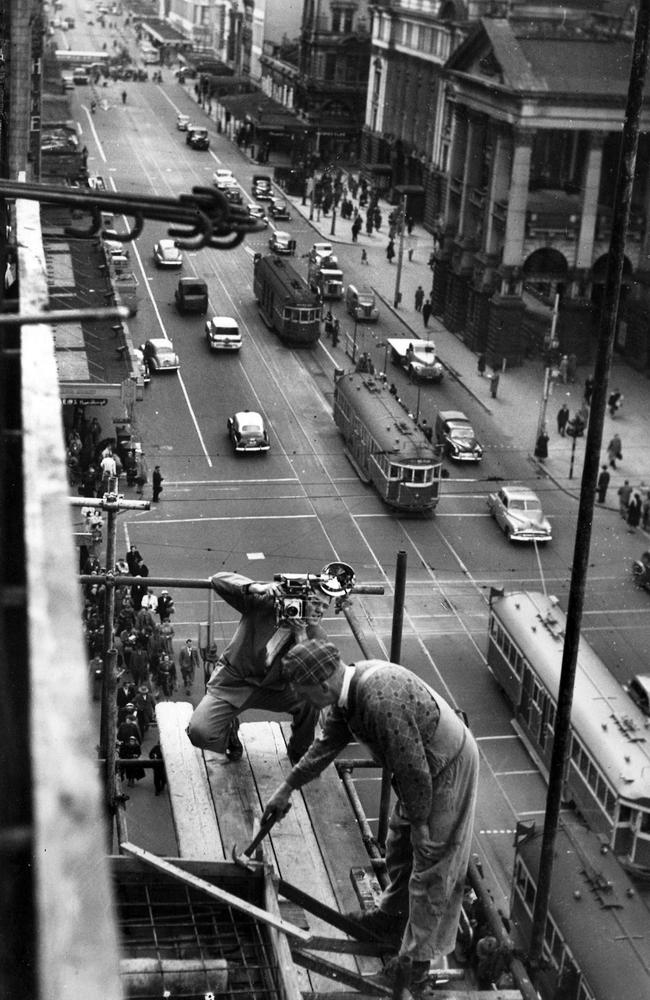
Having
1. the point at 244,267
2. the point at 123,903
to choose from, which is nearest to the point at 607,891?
the point at 123,903

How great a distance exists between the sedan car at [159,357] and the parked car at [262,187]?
1612 inches

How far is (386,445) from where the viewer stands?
58344mm

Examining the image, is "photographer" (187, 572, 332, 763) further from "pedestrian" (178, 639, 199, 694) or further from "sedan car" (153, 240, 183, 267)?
"sedan car" (153, 240, 183, 267)

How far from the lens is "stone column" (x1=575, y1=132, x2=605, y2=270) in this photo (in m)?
81.4

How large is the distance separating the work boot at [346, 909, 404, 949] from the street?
22.2m

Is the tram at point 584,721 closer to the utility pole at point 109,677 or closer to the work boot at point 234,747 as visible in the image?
the utility pole at point 109,677

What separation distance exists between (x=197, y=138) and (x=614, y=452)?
246ft

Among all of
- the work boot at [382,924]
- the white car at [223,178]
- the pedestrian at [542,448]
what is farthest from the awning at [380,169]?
the work boot at [382,924]

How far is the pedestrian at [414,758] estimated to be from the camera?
984cm

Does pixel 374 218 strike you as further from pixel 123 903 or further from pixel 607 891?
pixel 123 903

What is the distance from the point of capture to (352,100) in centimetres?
13662

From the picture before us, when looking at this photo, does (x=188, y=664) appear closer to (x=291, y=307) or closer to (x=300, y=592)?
(x=300, y=592)

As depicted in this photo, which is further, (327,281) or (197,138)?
(197,138)

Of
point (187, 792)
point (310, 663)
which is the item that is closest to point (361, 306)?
point (187, 792)
